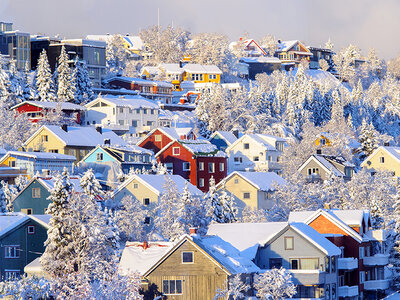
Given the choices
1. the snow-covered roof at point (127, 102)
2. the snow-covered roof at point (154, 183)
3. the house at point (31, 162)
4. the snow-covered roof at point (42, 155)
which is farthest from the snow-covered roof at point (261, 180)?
the snow-covered roof at point (127, 102)

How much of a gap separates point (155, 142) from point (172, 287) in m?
51.8

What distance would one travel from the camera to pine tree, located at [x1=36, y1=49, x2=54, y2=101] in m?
120

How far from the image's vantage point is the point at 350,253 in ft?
218

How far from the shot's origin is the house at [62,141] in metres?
99.1

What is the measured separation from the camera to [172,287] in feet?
179

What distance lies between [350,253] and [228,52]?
106797 millimetres

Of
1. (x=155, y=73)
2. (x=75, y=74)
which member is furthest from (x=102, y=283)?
(x=155, y=73)

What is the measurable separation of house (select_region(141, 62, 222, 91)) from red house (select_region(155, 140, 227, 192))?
54679 millimetres

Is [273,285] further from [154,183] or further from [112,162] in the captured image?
[112,162]

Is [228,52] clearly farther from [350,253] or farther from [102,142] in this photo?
[350,253]

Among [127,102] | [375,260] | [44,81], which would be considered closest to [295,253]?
[375,260]

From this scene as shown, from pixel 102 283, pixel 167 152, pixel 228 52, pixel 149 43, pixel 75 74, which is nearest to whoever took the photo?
pixel 102 283

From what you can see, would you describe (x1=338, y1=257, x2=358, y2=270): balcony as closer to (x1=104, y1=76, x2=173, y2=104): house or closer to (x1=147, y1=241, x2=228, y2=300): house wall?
(x1=147, y1=241, x2=228, y2=300): house wall

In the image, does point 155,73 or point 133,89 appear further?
point 155,73
